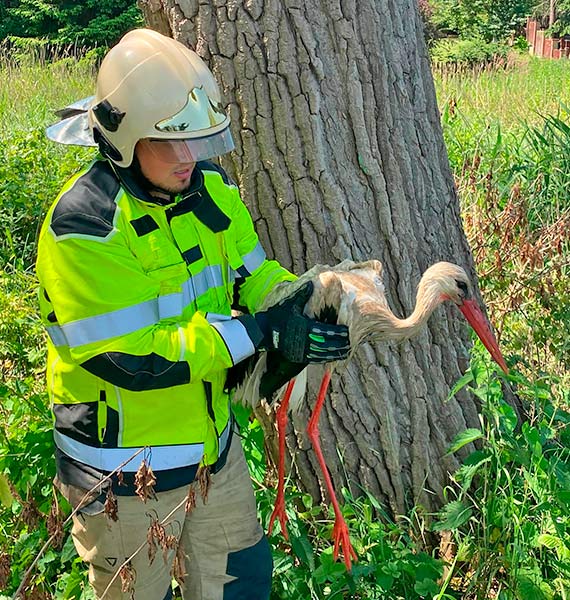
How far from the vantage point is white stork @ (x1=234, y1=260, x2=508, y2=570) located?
7.89ft

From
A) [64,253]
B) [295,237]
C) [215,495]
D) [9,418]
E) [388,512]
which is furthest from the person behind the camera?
[9,418]

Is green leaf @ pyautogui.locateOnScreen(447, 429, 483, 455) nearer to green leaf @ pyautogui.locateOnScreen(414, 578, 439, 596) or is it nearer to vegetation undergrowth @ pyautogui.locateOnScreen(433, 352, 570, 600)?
vegetation undergrowth @ pyautogui.locateOnScreen(433, 352, 570, 600)

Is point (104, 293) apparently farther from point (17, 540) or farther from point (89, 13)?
point (89, 13)

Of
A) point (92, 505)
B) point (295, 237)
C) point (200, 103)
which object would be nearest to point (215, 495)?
point (92, 505)

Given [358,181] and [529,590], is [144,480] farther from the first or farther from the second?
[529,590]

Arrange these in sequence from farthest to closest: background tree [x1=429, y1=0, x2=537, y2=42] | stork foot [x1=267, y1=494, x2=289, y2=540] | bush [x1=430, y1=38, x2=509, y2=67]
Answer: background tree [x1=429, y1=0, x2=537, y2=42] → bush [x1=430, y1=38, x2=509, y2=67] → stork foot [x1=267, y1=494, x2=289, y2=540]

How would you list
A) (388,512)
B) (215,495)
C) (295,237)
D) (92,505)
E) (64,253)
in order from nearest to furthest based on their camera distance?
(64,253) → (92,505) → (215,495) → (295,237) → (388,512)

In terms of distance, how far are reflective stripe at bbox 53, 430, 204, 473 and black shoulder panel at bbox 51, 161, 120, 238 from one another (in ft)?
2.22

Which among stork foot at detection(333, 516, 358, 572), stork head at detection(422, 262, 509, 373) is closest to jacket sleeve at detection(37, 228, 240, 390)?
stork head at detection(422, 262, 509, 373)

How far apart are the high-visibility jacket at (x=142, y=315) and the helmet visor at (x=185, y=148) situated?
0.12 metres

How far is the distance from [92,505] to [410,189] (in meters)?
1.72

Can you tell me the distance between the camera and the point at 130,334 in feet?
6.70

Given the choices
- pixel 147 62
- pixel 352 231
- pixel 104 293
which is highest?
pixel 147 62

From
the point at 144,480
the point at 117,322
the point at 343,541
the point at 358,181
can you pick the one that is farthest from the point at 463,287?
the point at 144,480
